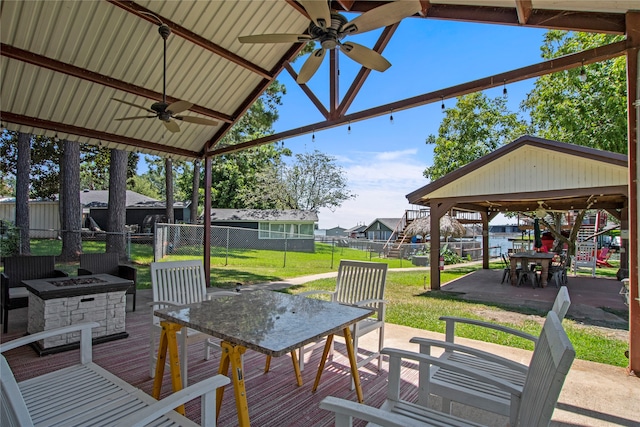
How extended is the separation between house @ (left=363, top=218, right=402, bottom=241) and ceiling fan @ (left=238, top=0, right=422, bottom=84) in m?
34.5

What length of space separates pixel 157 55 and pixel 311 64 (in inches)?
101

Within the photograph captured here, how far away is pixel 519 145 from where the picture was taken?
22.9 ft

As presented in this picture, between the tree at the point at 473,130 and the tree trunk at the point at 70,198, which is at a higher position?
the tree at the point at 473,130

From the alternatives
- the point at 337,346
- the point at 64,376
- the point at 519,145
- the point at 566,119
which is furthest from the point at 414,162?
the point at 64,376

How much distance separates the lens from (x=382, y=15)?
2701 millimetres

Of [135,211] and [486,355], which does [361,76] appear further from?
[135,211]

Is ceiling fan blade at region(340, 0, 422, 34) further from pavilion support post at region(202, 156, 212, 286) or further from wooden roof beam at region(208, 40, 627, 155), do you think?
pavilion support post at region(202, 156, 212, 286)

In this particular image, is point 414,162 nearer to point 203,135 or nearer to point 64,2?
point 203,135

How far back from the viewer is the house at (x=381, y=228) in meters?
37.6

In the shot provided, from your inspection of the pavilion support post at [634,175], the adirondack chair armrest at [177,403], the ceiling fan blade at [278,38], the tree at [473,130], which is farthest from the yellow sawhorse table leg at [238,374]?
the tree at [473,130]

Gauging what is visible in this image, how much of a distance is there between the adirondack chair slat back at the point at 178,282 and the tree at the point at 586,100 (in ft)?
39.6

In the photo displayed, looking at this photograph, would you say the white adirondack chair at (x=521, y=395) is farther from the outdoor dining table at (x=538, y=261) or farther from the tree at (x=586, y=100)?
the tree at (x=586, y=100)

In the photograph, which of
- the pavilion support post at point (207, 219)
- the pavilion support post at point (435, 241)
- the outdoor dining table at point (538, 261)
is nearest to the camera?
the pavilion support post at point (207, 219)

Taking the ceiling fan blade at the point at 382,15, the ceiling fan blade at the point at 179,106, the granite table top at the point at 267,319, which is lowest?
the granite table top at the point at 267,319
